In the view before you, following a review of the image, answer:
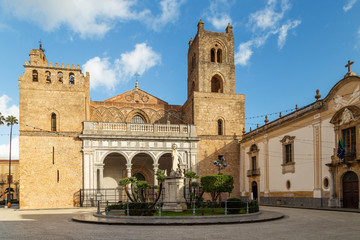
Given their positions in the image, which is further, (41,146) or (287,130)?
(41,146)

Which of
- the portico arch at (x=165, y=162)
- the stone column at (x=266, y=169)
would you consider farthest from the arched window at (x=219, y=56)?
the portico arch at (x=165, y=162)

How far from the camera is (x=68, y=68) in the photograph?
29.3 metres

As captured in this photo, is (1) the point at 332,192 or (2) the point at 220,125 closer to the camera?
(1) the point at 332,192

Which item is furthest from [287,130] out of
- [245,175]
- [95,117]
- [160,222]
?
[95,117]

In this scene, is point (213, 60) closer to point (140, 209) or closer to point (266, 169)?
point (266, 169)

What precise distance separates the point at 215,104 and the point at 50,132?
48.2 feet

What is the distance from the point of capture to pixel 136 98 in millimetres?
35156

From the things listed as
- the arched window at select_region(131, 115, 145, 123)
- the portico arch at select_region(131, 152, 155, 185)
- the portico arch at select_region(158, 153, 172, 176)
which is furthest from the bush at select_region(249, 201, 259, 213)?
the arched window at select_region(131, 115, 145, 123)

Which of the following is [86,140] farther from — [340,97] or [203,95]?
[340,97]

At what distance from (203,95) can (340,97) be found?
13.4m

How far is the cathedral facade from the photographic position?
27266 mm

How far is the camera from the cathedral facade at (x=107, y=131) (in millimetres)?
27266

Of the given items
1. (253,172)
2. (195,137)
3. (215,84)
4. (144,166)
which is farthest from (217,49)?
(144,166)

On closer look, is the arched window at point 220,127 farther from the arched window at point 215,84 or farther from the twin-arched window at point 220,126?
the arched window at point 215,84
